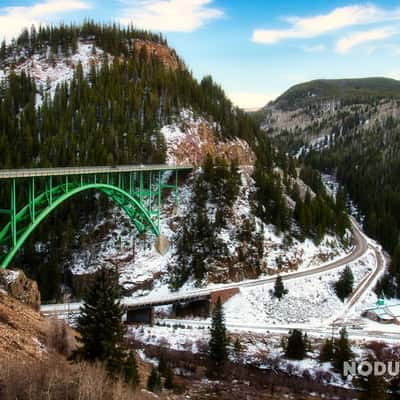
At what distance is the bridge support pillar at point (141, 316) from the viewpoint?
49438mm

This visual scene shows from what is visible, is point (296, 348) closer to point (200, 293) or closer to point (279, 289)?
point (279, 289)

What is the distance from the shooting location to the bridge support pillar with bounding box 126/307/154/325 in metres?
49.4

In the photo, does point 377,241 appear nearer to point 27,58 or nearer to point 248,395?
point 248,395


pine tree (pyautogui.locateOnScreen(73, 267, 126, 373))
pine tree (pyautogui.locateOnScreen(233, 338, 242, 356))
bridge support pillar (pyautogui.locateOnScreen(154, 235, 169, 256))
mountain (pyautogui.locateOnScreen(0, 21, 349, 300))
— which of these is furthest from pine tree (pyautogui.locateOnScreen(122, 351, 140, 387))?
bridge support pillar (pyautogui.locateOnScreen(154, 235, 169, 256))

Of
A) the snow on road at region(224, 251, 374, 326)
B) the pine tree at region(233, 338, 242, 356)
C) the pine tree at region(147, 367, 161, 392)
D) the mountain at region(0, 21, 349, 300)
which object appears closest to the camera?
the pine tree at region(147, 367, 161, 392)

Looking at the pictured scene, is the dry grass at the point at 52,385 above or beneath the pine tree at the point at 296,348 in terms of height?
above

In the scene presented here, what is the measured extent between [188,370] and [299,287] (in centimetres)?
2355

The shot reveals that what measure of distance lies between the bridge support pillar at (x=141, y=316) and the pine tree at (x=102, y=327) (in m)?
27.2

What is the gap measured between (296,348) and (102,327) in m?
26.7

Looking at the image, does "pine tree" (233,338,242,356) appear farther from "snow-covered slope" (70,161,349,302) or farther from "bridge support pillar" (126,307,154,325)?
"snow-covered slope" (70,161,349,302)

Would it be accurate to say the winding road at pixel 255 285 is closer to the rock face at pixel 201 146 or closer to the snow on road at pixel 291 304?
the snow on road at pixel 291 304

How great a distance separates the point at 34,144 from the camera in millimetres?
70750

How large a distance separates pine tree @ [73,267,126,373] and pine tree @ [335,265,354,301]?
44252mm

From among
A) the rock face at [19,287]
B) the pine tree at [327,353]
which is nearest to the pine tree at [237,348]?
the pine tree at [327,353]
